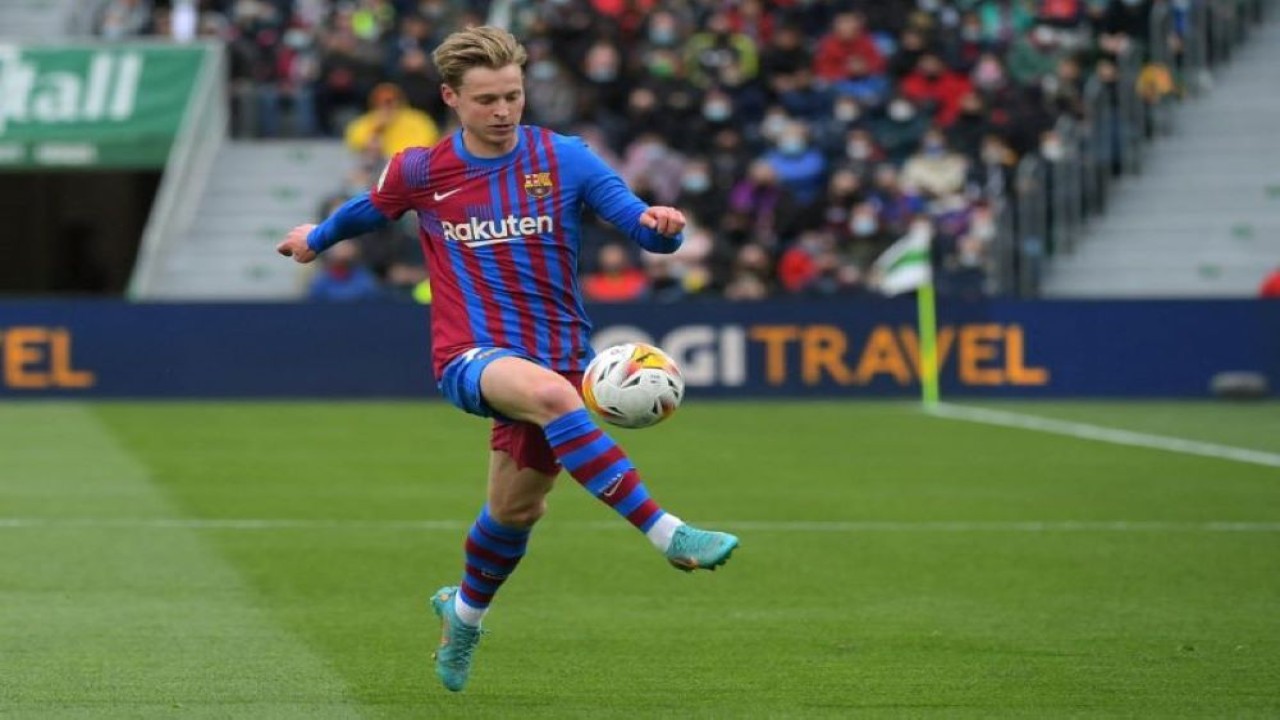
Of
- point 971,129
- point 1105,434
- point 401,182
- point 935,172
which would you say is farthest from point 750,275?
point 401,182

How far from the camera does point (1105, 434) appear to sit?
20.0 meters

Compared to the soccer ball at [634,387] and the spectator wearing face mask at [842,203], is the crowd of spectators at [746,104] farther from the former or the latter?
the soccer ball at [634,387]

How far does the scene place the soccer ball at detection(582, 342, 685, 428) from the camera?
745cm

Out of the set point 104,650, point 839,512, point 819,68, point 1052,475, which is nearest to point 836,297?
point 819,68

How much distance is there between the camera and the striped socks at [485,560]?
7.96 meters

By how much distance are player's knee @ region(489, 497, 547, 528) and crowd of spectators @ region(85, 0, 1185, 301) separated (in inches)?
662

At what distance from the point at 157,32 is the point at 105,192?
3.90m

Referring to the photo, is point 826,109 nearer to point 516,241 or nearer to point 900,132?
point 900,132

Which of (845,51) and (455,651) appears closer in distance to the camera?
(455,651)

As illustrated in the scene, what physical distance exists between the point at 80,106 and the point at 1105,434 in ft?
48.8

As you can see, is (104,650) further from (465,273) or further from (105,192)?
(105,192)

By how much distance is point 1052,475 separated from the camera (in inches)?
644

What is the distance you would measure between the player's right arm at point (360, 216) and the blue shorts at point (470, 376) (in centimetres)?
58

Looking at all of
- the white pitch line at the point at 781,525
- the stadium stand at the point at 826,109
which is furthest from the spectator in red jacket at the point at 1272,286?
the white pitch line at the point at 781,525
